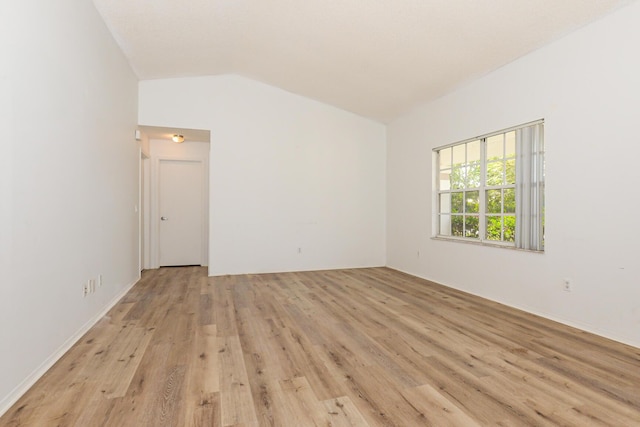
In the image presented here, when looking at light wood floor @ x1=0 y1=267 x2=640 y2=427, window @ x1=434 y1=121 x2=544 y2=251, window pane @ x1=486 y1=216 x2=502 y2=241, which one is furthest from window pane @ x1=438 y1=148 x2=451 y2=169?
light wood floor @ x1=0 y1=267 x2=640 y2=427

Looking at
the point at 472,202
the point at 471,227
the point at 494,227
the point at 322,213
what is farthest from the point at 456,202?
the point at 322,213

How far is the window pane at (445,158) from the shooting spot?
15.5ft

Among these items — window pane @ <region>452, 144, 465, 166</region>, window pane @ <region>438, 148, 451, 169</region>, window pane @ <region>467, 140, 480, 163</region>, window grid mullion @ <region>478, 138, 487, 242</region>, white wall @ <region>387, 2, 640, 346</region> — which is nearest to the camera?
Result: white wall @ <region>387, 2, 640, 346</region>

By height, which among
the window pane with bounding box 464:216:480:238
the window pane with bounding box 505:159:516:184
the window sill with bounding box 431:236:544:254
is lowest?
the window sill with bounding box 431:236:544:254

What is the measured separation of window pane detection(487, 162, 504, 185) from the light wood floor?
4.93 feet

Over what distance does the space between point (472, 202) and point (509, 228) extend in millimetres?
688

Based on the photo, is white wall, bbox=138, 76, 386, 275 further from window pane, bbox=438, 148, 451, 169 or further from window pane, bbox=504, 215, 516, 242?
window pane, bbox=504, 215, 516, 242

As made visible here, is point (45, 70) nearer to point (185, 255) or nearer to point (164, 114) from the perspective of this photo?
point (164, 114)

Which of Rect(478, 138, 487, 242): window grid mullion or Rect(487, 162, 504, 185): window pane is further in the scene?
Rect(478, 138, 487, 242): window grid mullion

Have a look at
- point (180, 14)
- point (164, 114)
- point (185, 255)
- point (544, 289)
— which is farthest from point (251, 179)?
point (544, 289)

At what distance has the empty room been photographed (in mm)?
1773

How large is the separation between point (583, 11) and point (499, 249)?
91.5 inches

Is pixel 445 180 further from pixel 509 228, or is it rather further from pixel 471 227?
pixel 509 228

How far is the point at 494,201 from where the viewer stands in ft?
12.9
